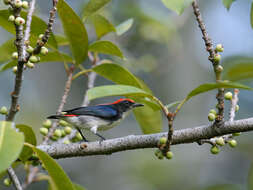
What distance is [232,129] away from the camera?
230 cm

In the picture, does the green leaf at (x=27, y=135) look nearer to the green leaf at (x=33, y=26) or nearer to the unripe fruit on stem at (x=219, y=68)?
the green leaf at (x=33, y=26)

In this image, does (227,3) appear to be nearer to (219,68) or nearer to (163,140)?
(219,68)

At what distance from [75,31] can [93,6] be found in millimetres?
279

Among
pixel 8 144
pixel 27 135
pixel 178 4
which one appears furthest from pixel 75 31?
pixel 8 144

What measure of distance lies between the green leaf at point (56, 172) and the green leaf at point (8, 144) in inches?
16.0

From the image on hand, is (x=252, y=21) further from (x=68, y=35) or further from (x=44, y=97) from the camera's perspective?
(x=44, y=97)

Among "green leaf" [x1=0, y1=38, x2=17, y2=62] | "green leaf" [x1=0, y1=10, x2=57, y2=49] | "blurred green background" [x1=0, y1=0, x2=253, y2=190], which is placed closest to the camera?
"green leaf" [x1=0, y1=10, x2=57, y2=49]

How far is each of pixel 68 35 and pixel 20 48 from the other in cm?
126

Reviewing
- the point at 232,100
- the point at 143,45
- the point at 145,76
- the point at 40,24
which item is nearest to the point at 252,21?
the point at 232,100

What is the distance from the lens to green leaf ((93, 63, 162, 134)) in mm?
2508

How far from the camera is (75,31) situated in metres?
3.16

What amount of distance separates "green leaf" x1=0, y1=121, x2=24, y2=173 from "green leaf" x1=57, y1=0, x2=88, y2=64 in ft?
4.32

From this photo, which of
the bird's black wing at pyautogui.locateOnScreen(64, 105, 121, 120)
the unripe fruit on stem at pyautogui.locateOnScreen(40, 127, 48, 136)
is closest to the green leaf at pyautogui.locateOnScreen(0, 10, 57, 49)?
the unripe fruit on stem at pyautogui.locateOnScreen(40, 127, 48, 136)

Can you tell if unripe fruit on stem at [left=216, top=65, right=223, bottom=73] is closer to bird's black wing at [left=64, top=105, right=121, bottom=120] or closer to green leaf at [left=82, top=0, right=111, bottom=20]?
green leaf at [left=82, top=0, right=111, bottom=20]
